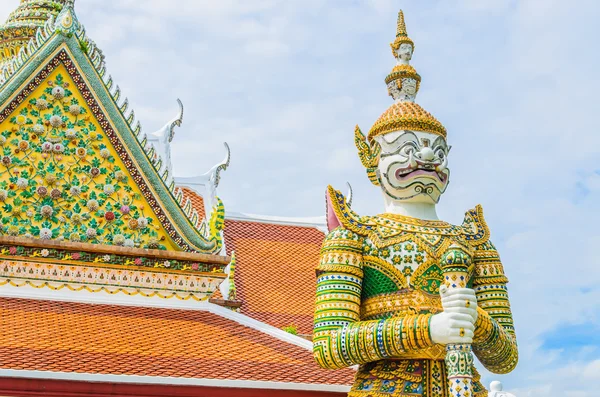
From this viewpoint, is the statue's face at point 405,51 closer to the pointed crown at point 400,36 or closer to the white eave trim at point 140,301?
the pointed crown at point 400,36

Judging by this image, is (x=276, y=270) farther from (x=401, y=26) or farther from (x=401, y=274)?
(x=401, y=274)

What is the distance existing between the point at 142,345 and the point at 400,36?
3007 mm

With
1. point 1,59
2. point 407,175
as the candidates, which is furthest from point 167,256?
point 1,59

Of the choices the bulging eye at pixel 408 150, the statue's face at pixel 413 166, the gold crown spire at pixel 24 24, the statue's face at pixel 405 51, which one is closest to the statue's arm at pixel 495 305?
the statue's face at pixel 413 166

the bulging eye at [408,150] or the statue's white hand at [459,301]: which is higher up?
the bulging eye at [408,150]

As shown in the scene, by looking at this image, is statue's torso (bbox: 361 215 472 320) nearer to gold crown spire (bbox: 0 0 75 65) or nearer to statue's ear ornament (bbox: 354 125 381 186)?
statue's ear ornament (bbox: 354 125 381 186)

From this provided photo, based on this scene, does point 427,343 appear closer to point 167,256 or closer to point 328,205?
point 328,205

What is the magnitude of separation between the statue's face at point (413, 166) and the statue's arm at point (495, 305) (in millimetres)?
536

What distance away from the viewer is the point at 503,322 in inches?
227

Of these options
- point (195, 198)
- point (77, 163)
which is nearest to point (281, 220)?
point (195, 198)

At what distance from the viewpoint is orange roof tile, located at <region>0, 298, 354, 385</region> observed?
571cm

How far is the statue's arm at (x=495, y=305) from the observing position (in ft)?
18.1

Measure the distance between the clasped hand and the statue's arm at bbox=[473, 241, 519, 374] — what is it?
25.8 inches

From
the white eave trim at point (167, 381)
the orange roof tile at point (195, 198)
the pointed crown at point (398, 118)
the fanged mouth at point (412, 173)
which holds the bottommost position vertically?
the white eave trim at point (167, 381)
